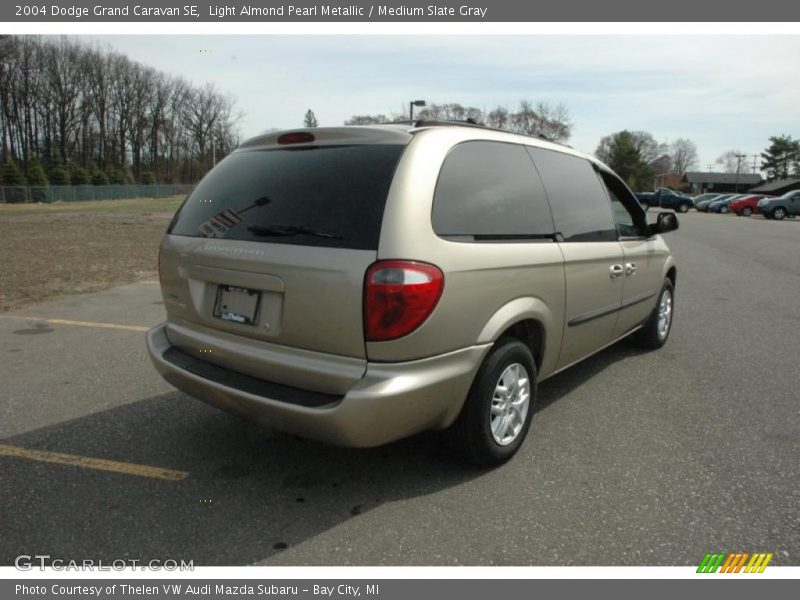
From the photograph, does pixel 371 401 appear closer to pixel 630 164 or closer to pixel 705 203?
pixel 705 203

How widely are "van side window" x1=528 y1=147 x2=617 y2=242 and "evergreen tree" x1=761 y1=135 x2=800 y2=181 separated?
360ft

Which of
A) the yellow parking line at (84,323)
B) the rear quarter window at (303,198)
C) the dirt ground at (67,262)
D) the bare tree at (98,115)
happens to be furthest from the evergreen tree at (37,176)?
the rear quarter window at (303,198)

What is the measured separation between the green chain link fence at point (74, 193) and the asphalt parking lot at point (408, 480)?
52.9 meters

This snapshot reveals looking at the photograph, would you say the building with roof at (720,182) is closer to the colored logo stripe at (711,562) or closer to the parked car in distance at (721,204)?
the parked car in distance at (721,204)

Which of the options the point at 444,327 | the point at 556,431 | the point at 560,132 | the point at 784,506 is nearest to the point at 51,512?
the point at 444,327

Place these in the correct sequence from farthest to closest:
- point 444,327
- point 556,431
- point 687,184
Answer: point 687,184 < point 556,431 < point 444,327

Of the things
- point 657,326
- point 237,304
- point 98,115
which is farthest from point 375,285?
point 98,115

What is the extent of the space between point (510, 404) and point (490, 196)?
1.15 metres

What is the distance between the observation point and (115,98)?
253 feet

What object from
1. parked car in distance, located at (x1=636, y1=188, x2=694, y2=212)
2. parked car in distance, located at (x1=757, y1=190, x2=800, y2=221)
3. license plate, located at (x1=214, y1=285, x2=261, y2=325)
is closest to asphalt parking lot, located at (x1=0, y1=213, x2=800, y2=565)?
license plate, located at (x1=214, y1=285, x2=261, y2=325)

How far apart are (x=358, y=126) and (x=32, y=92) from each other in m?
80.4

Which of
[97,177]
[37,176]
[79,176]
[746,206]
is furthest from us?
[97,177]

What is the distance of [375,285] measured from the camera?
8.30 ft

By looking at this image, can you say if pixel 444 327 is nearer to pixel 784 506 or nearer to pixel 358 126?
pixel 358 126
